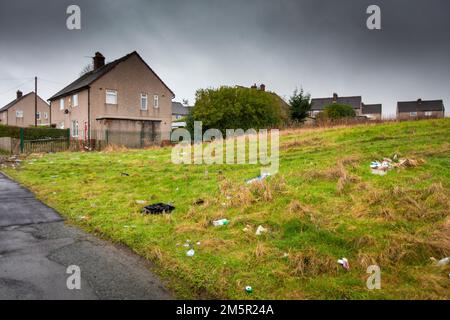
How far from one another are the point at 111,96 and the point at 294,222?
2951 centimetres

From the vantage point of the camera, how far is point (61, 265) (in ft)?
14.6

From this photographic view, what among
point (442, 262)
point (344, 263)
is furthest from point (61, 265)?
point (442, 262)

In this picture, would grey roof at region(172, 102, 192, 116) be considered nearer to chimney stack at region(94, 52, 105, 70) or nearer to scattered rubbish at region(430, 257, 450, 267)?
chimney stack at region(94, 52, 105, 70)

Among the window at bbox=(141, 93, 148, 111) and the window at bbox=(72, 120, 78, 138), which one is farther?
the window at bbox=(141, 93, 148, 111)

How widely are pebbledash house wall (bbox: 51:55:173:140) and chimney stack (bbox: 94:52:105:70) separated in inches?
200

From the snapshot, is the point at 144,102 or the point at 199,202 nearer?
the point at 199,202

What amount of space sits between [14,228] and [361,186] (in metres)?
7.32

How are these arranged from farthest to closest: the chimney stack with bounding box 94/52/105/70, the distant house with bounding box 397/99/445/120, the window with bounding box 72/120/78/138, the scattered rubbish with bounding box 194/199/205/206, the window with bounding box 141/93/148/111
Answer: the distant house with bounding box 397/99/445/120
the chimney stack with bounding box 94/52/105/70
the window with bounding box 141/93/148/111
the window with bounding box 72/120/78/138
the scattered rubbish with bounding box 194/199/205/206

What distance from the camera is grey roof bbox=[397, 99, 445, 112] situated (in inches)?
3346

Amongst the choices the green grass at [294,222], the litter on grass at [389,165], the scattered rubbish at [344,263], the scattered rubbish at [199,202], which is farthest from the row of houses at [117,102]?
the scattered rubbish at [344,263]

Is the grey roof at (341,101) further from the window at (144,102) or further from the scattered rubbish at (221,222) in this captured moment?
the scattered rubbish at (221,222)

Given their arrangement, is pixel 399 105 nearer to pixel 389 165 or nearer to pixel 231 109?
pixel 231 109

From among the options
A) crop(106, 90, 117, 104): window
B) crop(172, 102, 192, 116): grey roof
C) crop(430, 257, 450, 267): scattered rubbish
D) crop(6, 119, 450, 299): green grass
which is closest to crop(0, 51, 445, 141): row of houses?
crop(106, 90, 117, 104): window
